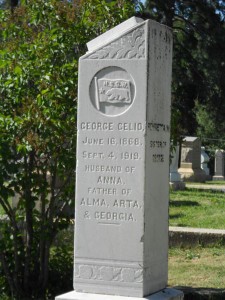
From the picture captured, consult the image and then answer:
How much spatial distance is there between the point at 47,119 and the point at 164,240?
1791 mm

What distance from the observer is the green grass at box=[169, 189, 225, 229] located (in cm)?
1326

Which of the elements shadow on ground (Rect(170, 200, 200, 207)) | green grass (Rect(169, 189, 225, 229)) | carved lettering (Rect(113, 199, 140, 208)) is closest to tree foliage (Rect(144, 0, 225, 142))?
green grass (Rect(169, 189, 225, 229))

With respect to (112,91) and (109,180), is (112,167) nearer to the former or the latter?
(109,180)

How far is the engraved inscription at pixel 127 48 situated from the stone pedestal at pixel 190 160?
785 inches

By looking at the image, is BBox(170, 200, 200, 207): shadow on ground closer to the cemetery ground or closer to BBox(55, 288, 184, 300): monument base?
the cemetery ground

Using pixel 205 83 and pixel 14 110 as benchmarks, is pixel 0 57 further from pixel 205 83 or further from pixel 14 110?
pixel 205 83

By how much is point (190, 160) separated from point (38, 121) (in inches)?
766

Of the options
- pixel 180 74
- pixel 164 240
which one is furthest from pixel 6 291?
pixel 180 74

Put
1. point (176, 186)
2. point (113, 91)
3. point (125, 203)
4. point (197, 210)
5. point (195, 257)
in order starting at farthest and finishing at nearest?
point (176, 186)
point (197, 210)
point (195, 257)
point (113, 91)
point (125, 203)

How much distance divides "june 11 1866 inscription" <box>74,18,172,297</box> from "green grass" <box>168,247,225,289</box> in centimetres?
249

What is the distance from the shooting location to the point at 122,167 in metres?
6.13

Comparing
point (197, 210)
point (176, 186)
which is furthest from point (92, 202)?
point (176, 186)

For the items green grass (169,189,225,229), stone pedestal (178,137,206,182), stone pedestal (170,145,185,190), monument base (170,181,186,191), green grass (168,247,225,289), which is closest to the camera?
green grass (168,247,225,289)

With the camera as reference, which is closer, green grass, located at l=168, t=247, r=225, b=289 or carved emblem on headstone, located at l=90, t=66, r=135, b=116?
carved emblem on headstone, located at l=90, t=66, r=135, b=116
